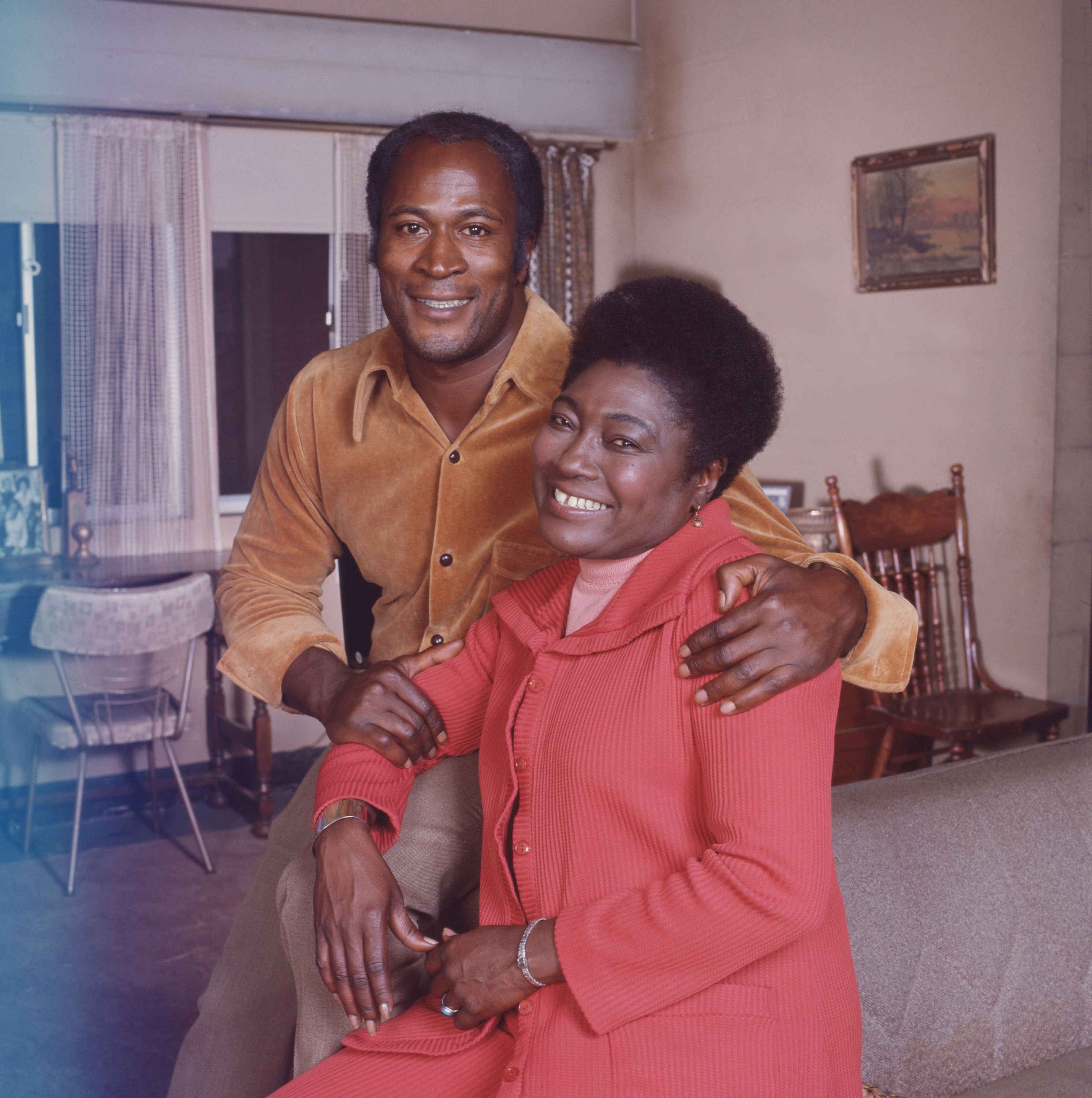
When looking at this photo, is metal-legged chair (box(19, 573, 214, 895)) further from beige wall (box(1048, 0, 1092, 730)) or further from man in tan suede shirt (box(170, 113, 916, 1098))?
beige wall (box(1048, 0, 1092, 730))

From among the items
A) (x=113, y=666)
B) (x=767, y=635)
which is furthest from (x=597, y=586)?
(x=113, y=666)

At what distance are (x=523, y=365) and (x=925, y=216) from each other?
3.05m

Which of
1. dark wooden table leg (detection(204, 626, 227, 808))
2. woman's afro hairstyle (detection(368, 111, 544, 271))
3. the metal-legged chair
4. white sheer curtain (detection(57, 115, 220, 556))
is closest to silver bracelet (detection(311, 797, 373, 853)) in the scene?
woman's afro hairstyle (detection(368, 111, 544, 271))

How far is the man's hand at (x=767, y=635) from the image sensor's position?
1211 millimetres

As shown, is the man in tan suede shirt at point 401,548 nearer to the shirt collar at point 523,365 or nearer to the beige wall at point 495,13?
the shirt collar at point 523,365

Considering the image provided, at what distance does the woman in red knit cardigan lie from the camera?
1.20 metres

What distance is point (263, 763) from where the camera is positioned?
4375 mm

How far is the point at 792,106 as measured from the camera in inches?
189

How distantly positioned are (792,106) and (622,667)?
4.05m

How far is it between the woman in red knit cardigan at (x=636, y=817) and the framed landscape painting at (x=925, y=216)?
3.03 meters

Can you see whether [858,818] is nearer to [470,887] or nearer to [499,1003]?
[470,887]

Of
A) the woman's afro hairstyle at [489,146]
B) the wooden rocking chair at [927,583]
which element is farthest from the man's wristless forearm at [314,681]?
the wooden rocking chair at [927,583]

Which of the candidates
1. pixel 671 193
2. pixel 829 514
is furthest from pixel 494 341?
pixel 671 193

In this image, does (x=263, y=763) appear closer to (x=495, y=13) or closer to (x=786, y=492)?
(x=786, y=492)
